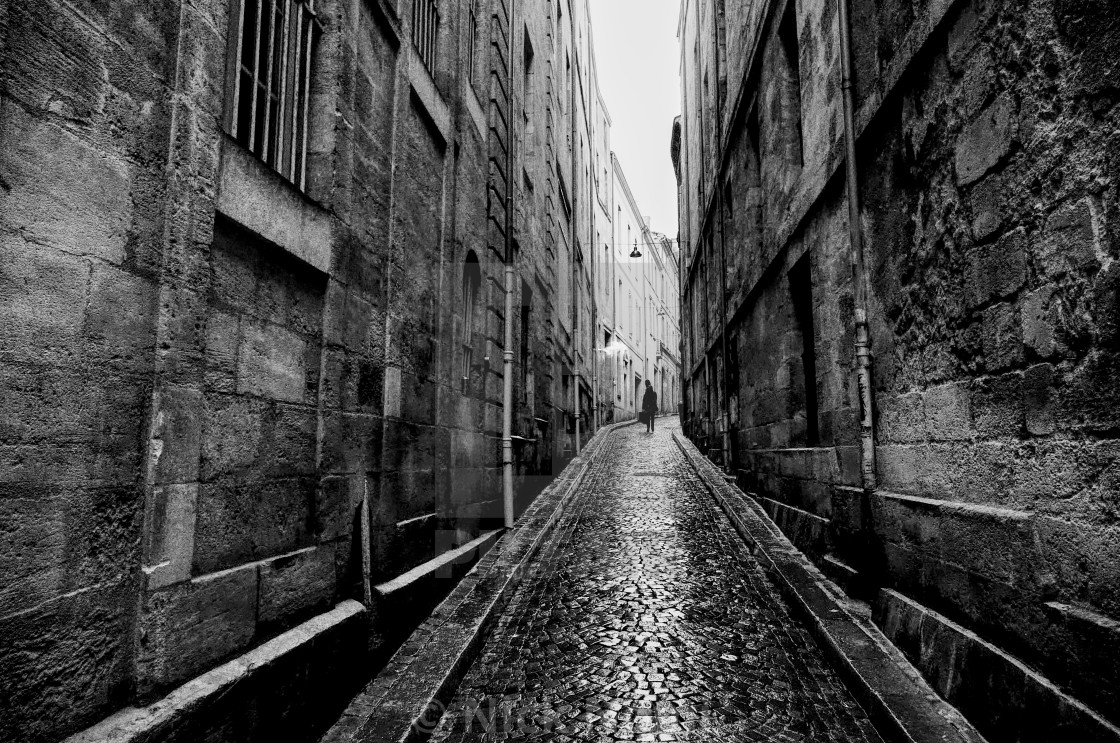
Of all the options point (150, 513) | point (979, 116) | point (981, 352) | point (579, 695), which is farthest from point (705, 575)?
point (150, 513)

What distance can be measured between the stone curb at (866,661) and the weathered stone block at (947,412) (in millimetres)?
1308

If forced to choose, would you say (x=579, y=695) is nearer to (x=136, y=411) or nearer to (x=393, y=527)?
(x=393, y=527)

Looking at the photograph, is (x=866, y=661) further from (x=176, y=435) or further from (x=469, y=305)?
(x=469, y=305)

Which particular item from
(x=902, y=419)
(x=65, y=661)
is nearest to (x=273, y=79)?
(x=65, y=661)

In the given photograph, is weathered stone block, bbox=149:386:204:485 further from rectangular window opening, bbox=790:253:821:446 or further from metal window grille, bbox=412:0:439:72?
rectangular window opening, bbox=790:253:821:446

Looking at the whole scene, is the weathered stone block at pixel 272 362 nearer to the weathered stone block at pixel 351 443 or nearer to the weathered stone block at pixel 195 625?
the weathered stone block at pixel 351 443

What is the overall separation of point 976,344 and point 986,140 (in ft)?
3.38

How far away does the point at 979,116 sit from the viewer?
10.8ft

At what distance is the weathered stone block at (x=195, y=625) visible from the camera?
8.18 feet

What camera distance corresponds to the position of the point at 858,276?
4.94 m

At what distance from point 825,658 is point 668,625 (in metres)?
1.05

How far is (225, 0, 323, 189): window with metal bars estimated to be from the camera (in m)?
3.49

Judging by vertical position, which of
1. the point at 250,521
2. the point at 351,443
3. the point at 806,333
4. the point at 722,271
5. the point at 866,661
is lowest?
the point at 866,661

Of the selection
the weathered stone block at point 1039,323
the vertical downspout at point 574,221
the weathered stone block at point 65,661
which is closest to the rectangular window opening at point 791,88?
the weathered stone block at point 1039,323
